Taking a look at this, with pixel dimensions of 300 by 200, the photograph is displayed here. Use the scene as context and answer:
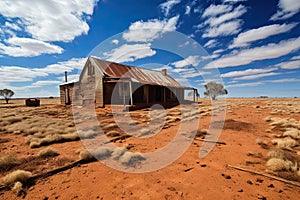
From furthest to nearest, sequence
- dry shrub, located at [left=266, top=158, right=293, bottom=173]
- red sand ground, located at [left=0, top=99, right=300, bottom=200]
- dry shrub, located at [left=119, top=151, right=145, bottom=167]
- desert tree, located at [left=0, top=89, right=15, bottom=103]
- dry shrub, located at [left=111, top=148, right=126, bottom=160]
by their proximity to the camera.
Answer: desert tree, located at [left=0, top=89, right=15, bottom=103]
dry shrub, located at [left=111, top=148, right=126, bottom=160]
dry shrub, located at [left=119, top=151, right=145, bottom=167]
dry shrub, located at [left=266, top=158, right=293, bottom=173]
red sand ground, located at [left=0, top=99, right=300, bottom=200]

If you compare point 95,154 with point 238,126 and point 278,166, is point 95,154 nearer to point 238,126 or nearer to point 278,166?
point 278,166

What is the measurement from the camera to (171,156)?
15.5ft

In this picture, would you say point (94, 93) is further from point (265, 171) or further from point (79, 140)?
point (265, 171)

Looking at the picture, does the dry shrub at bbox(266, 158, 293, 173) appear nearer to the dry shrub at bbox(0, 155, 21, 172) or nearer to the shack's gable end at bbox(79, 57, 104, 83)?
the dry shrub at bbox(0, 155, 21, 172)

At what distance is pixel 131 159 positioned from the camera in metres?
4.39

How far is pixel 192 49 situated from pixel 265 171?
11.1 meters

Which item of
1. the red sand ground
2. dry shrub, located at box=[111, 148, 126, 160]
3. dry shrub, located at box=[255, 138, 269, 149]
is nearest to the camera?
the red sand ground

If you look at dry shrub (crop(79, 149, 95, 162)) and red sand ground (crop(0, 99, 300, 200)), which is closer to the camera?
red sand ground (crop(0, 99, 300, 200))

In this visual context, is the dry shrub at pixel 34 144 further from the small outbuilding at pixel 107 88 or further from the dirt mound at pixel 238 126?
the small outbuilding at pixel 107 88

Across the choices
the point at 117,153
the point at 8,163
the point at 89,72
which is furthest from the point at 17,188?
the point at 89,72

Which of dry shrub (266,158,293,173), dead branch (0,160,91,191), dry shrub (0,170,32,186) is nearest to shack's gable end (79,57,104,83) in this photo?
dead branch (0,160,91,191)

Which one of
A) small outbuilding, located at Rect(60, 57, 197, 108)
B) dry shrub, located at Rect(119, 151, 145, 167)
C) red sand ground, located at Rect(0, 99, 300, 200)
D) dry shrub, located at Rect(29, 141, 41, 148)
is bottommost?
red sand ground, located at Rect(0, 99, 300, 200)

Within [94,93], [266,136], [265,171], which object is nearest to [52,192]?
[265,171]

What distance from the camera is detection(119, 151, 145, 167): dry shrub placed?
4234mm
